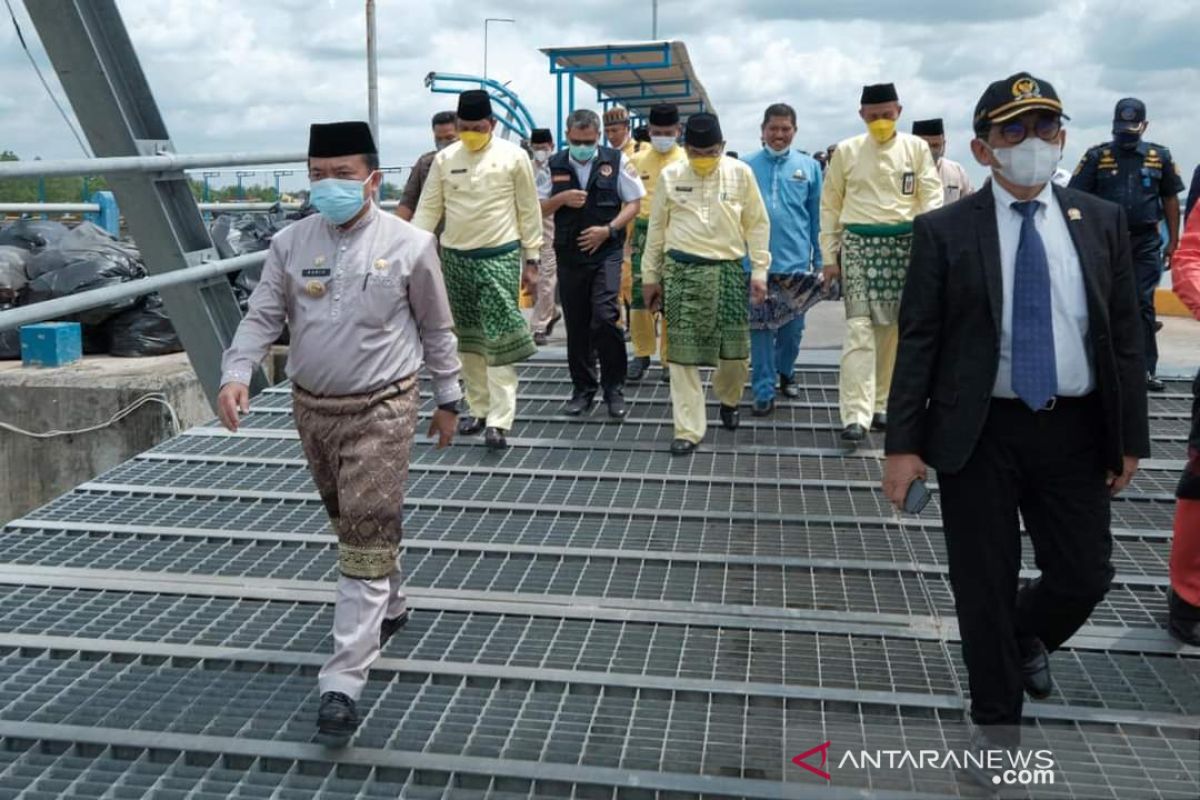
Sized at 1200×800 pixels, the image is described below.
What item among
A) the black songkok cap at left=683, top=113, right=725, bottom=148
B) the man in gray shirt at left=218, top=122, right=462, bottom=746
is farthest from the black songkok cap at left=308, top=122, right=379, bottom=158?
the black songkok cap at left=683, top=113, right=725, bottom=148

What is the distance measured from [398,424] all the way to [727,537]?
191 centimetres

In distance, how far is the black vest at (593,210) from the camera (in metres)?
6.99

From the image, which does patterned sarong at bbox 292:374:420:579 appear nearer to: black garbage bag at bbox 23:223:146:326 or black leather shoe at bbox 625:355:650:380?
black leather shoe at bbox 625:355:650:380

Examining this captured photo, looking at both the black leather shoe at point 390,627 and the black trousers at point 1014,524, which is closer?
the black trousers at point 1014,524

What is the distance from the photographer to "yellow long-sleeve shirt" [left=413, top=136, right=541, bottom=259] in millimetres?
6328

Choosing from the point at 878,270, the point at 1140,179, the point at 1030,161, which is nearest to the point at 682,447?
the point at 878,270

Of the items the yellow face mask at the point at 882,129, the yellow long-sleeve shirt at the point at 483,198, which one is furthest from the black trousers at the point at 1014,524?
the yellow long-sleeve shirt at the point at 483,198

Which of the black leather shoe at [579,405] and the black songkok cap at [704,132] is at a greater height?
the black songkok cap at [704,132]

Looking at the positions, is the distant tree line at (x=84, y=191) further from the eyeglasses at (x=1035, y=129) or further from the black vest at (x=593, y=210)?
the eyeglasses at (x=1035, y=129)

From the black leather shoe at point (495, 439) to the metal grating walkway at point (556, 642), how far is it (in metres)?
0.12

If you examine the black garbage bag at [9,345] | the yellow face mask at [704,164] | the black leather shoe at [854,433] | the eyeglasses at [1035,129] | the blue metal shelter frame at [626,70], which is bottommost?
the black leather shoe at [854,433]

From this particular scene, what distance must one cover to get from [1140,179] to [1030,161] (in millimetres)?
5020

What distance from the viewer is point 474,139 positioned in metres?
6.30

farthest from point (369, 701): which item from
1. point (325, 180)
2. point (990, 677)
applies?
point (990, 677)
